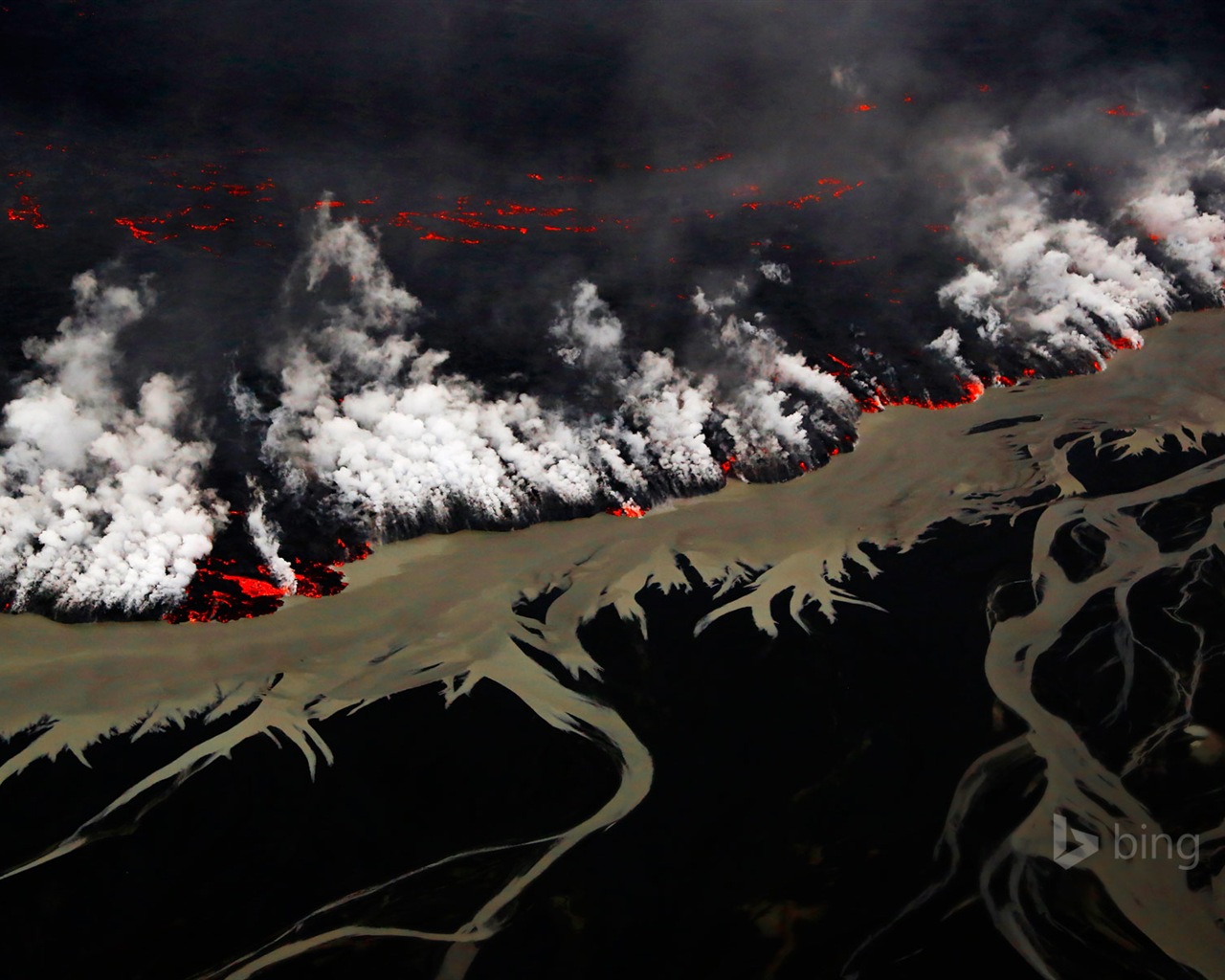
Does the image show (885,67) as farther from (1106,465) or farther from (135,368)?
(135,368)

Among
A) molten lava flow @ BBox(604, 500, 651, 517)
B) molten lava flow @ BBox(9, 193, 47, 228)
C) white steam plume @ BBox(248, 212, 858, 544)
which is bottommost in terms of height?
molten lava flow @ BBox(604, 500, 651, 517)

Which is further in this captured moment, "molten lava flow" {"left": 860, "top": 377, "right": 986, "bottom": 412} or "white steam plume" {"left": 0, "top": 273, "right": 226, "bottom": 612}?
"molten lava flow" {"left": 860, "top": 377, "right": 986, "bottom": 412}

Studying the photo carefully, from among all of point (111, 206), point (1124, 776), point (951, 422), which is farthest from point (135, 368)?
point (1124, 776)

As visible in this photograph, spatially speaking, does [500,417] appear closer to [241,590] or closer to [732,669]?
[241,590]

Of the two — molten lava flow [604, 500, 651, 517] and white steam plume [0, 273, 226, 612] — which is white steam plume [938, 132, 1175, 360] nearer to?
molten lava flow [604, 500, 651, 517]

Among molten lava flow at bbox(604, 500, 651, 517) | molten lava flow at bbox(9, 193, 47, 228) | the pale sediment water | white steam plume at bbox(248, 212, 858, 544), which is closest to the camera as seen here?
the pale sediment water

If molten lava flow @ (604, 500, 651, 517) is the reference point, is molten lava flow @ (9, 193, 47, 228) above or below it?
above

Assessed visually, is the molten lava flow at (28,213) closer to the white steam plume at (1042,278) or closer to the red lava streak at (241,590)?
the red lava streak at (241,590)

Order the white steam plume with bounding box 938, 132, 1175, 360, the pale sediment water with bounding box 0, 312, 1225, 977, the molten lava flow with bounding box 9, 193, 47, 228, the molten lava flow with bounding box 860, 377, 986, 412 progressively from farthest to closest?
the white steam plume with bounding box 938, 132, 1175, 360
the molten lava flow with bounding box 860, 377, 986, 412
the molten lava flow with bounding box 9, 193, 47, 228
the pale sediment water with bounding box 0, 312, 1225, 977

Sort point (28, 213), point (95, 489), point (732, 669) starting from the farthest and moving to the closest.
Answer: point (28, 213) < point (95, 489) < point (732, 669)

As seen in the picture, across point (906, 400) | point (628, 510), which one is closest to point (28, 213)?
point (628, 510)

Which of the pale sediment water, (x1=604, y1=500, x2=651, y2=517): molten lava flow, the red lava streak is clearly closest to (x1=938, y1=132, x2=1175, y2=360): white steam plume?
the pale sediment water

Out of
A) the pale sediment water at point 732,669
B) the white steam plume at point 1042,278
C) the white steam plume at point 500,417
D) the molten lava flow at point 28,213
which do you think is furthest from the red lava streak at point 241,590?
the white steam plume at point 1042,278
